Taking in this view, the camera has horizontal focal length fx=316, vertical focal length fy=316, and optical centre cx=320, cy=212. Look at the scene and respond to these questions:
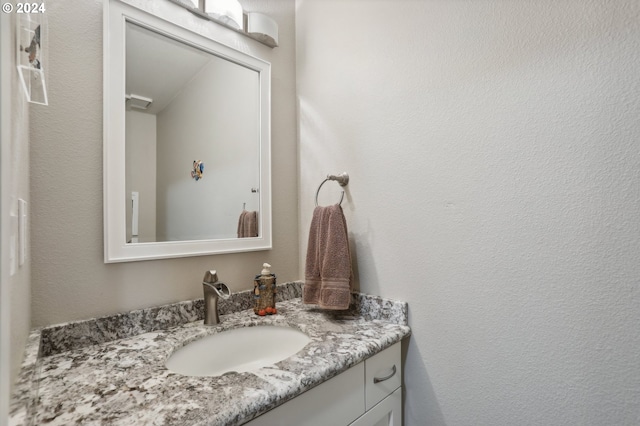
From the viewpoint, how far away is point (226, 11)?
1206mm

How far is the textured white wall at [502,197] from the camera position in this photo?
2.37 ft

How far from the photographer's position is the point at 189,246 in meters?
1.12

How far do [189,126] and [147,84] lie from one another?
180mm

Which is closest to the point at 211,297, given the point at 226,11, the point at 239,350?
the point at 239,350

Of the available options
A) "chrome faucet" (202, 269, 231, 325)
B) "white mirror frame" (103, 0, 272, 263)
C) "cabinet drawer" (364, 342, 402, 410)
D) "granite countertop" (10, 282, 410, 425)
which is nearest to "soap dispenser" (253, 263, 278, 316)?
"granite countertop" (10, 282, 410, 425)

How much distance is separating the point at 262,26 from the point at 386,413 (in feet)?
4.93

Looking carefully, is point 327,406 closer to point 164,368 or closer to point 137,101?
point 164,368

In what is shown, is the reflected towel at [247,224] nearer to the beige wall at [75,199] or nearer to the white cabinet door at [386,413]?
the beige wall at [75,199]

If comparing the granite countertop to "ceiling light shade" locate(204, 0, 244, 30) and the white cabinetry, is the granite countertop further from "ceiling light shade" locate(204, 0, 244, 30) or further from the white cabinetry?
"ceiling light shade" locate(204, 0, 244, 30)

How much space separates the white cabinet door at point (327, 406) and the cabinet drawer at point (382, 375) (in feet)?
0.11

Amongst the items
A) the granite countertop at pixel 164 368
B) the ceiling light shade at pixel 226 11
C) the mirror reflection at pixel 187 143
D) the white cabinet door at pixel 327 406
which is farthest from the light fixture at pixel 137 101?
the white cabinet door at pixel 327 406

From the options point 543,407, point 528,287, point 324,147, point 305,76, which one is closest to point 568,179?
Result: point 528,287

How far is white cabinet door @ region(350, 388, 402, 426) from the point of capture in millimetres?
902

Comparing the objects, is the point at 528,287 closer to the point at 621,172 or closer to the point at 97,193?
the point at 621,172
